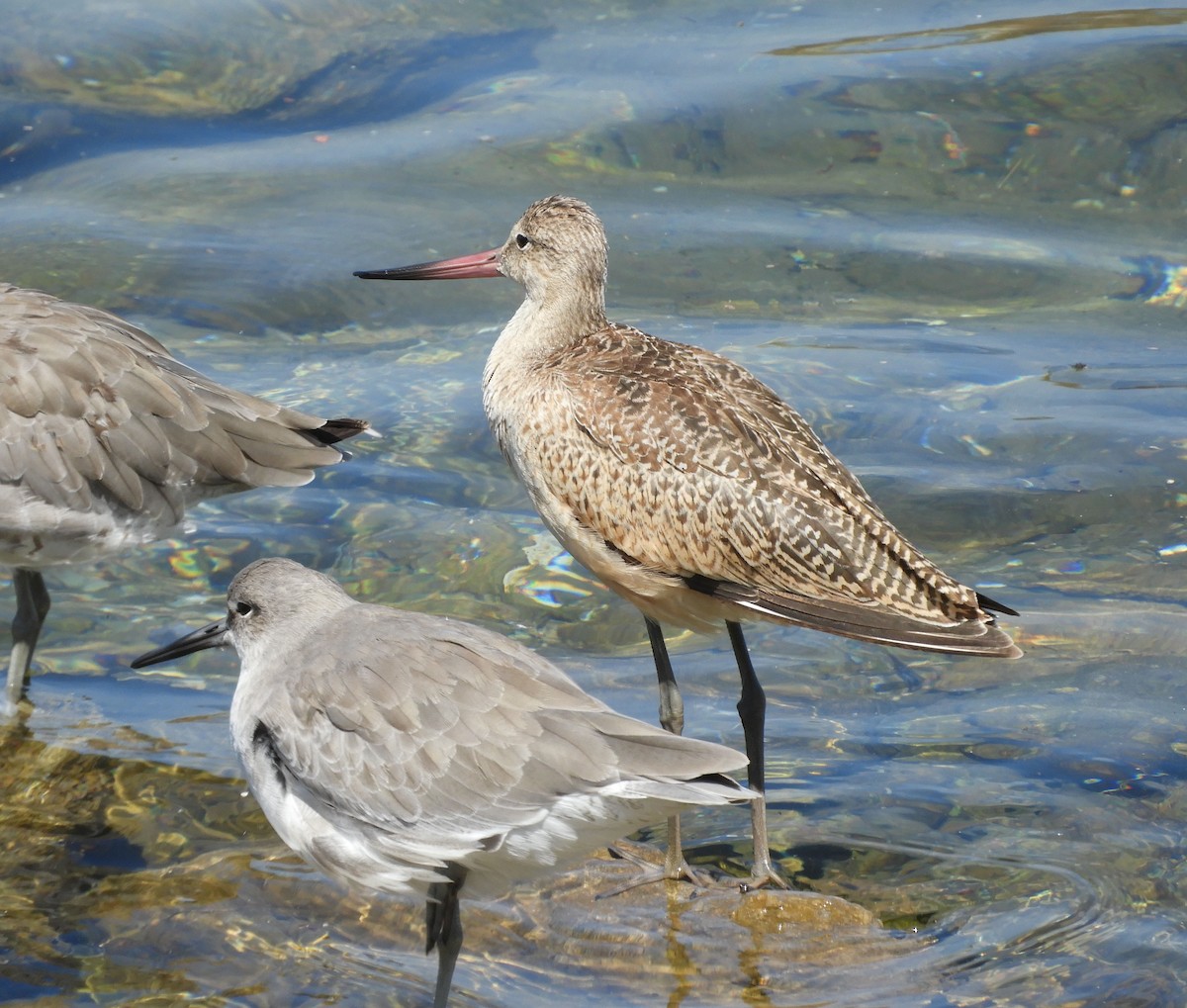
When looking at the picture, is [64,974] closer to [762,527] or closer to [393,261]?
[762,527]

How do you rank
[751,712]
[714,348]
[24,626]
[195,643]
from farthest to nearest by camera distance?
1. [714,348]
2. [24,626]
3. [751,712]
4. [195,643]

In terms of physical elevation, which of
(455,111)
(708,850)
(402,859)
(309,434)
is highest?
(455,111)

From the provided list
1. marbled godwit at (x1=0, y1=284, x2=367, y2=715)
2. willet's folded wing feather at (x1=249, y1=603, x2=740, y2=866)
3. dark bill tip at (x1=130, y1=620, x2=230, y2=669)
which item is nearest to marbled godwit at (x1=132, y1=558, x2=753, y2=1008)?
willet's folded wing feather at (x1=249, y1=603, x2=740, y2=866)

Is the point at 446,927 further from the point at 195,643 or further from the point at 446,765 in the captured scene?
the point at 195,643

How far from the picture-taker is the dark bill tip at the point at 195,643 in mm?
Answer: 6207

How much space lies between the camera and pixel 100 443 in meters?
7.57

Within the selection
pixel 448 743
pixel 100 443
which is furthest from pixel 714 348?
pixel 448 743

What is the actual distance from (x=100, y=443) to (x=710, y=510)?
9.56 ft

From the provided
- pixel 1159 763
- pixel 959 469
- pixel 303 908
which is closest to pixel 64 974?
pixel 303 908

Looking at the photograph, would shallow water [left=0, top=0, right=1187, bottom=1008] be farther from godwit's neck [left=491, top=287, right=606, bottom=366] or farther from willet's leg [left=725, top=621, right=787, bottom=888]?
godwit's neck [left=491, top=287, right=606, bottom=366]

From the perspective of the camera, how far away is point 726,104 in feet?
42.1

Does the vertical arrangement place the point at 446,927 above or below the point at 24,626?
below

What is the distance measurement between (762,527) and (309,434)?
8.51 ft

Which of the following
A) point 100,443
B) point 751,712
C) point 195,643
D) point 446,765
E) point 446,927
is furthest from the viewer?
point 100,443
